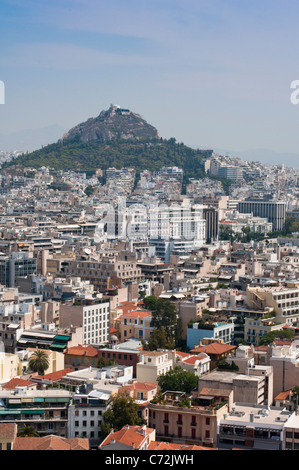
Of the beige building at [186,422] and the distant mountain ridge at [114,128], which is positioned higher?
the distant mountain ridge at [114,128]

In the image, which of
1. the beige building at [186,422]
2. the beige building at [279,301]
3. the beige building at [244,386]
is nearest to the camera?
the beige building at [186,422]

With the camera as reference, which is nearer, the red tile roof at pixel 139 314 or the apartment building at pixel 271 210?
the red tile roof at pixel 139 314

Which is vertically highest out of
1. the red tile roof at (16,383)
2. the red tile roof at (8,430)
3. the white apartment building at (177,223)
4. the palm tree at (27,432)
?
the white apartment building at (177,223)

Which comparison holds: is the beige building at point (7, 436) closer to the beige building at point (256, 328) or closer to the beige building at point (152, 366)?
the beige building at point (152, 366)

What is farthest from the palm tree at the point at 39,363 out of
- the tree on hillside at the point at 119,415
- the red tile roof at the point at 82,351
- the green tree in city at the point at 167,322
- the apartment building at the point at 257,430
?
the apartment building at the point at 257,430

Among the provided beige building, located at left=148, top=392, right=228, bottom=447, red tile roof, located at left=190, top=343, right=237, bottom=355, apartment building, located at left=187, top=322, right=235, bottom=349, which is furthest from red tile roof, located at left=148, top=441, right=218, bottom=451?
apartment building, located at left=187, top=322, right=235, bottom=349

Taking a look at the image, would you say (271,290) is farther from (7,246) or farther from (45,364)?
(7,246)

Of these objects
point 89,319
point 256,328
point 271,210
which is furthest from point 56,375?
point 271,210

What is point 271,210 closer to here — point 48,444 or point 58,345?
point 58,345
